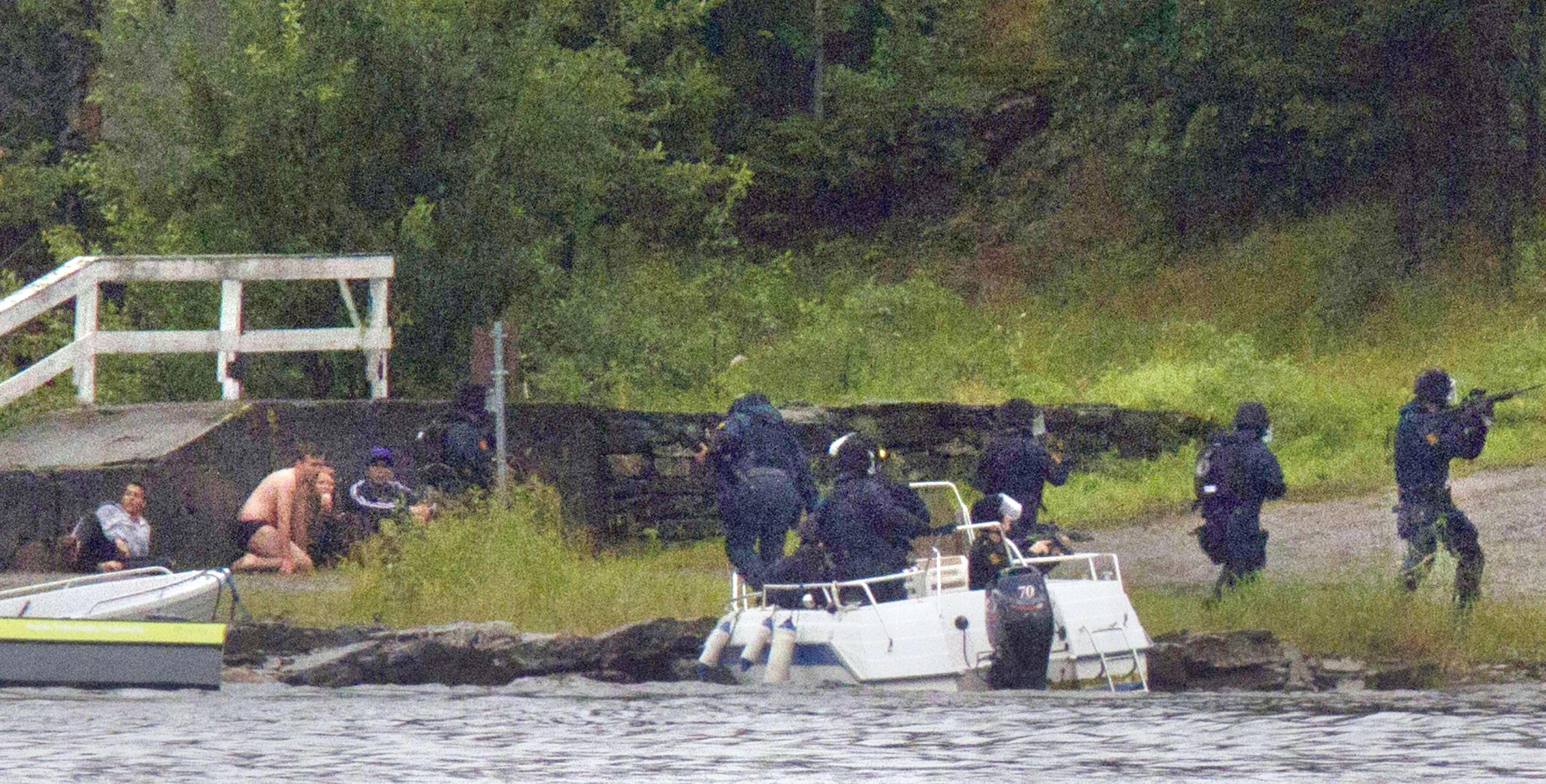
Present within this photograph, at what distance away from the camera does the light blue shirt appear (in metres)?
17.1

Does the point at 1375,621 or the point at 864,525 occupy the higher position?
the point at 864,525

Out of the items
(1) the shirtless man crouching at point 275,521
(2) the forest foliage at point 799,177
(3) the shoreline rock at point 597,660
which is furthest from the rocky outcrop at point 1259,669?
(2) the forest foliage at point 799,177

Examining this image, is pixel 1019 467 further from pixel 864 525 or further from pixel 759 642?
pixel 759 642

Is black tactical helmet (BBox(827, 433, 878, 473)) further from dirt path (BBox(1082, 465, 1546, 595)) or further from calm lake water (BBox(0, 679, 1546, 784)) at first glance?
dirt path (BBox(1082, 465, 1546, 595))

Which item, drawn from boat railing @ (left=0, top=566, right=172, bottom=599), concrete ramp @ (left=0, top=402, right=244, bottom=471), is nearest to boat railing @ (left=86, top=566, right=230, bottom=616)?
boat railing @ (left=0, top=566, right=172, bottom=599)

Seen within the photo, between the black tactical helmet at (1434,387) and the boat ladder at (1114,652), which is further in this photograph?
the black tactical helmet at (1434,387)

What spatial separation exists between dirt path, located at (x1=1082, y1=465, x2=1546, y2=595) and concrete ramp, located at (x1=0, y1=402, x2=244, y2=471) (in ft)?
23.4

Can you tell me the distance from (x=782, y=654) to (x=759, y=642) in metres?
0.25

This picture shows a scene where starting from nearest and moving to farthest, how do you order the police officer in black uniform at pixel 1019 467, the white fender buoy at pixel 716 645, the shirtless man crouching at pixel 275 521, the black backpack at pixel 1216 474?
the white fender buoy at pixel 716 645, the black backpack at pixel 1216 474, the police officer in black uniform at pixel 1019 467, the shirtless man crouching at pixel 275 521

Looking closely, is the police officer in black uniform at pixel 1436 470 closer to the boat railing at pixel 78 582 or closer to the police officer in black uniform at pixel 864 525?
the police officer in black uniform at pixel 864 525

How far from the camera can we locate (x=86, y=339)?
1897cm

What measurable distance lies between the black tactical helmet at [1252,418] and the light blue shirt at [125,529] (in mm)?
7620

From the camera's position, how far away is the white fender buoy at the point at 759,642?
1453 centimetres

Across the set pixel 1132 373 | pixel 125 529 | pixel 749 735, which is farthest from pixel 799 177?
pixel 749 735
